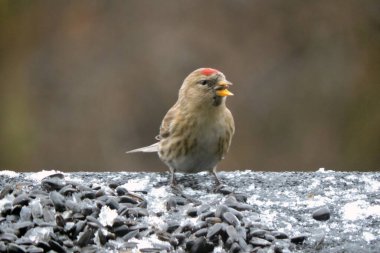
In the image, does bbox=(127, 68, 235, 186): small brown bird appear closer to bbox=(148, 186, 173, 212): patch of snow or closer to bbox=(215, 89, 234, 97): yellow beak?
bbox=(215, 89, 234, 97): yellow beak

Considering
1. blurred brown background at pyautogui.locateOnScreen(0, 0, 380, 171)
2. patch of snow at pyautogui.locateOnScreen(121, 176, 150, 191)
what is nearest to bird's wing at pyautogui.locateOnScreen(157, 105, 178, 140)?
patch of snow at pyautogui.locateOnScreen(121, 176, 150, 191)

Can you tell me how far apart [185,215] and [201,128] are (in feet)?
3.86

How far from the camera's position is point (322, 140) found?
13.0 m

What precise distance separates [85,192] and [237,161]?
6.40 m

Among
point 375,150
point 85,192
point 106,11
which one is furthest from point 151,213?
point 106,11

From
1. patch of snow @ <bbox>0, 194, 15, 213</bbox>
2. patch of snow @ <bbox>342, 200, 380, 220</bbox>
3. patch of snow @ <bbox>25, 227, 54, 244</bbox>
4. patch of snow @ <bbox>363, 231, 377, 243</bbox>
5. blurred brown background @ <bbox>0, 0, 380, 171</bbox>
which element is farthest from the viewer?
blurred brown background @ <bbox>0, 0, 380, 171</bbox>

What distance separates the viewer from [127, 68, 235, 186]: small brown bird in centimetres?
782

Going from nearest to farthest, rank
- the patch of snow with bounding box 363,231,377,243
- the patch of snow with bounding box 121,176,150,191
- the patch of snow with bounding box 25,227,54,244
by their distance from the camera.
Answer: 1. the patch of snow with bounding box 25,227,54,244
2. the patch of snow with bounding box 363,231,377,243
3. the patch of snow with bounding box 121,176,150,191

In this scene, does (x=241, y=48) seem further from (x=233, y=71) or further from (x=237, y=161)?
(x=237, y=161)

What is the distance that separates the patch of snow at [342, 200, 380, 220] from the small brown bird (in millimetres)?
1047

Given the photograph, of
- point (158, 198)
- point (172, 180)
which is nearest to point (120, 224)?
point (158, 198)

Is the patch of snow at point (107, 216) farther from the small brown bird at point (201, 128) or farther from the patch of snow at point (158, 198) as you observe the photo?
the small brown bird at point (201, 128)

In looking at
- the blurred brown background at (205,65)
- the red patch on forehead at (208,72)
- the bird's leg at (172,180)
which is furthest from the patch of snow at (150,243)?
the blurred brown background at (205,65)

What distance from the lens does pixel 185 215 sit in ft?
22.1
